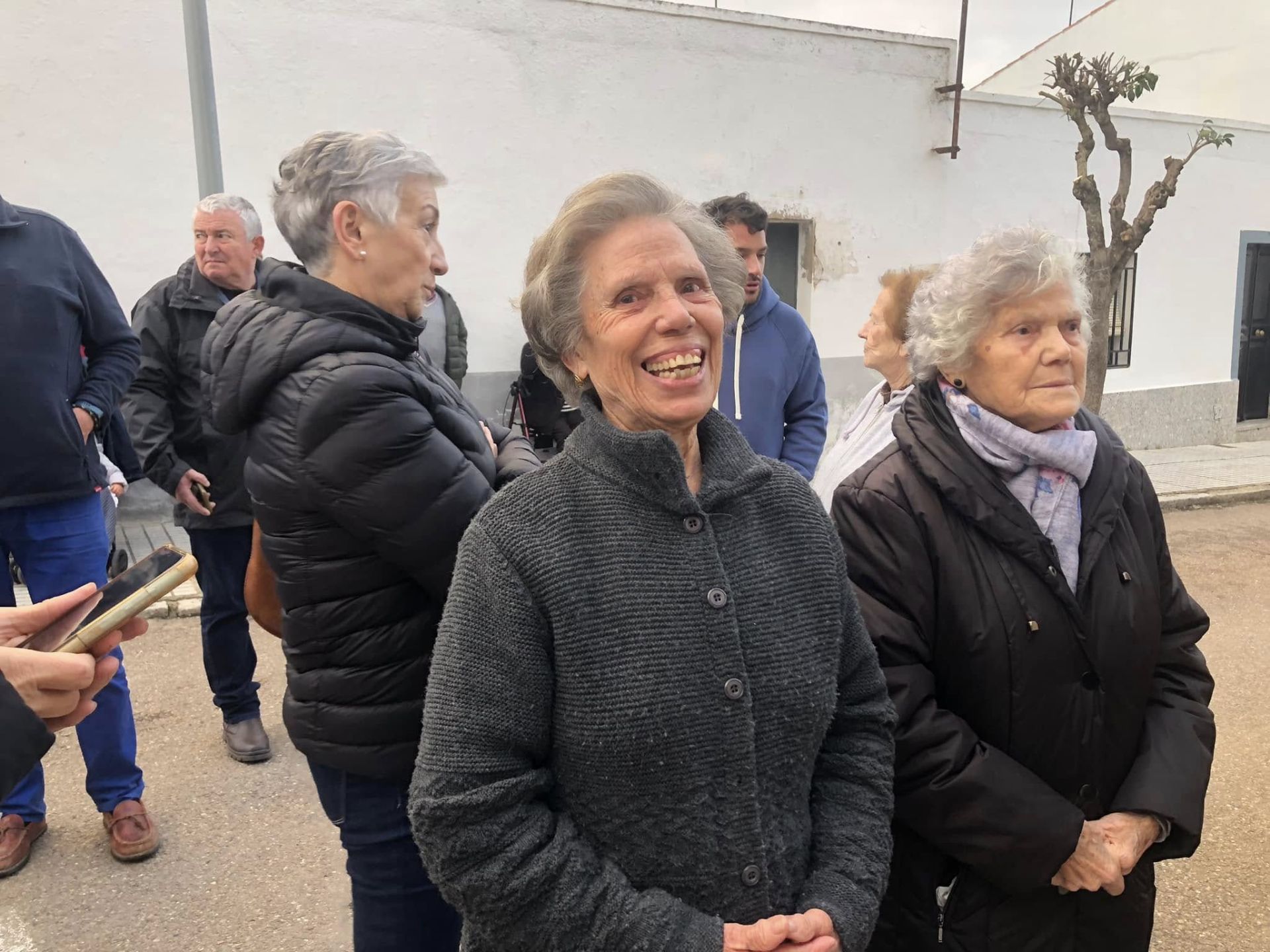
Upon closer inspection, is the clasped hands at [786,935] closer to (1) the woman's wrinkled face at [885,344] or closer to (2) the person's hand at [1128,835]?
(2) the person's hand at [1128,835]

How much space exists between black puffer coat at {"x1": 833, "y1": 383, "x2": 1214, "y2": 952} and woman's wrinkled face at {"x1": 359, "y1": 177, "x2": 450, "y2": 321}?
3.17ft

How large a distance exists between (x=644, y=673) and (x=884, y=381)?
6.42 ft

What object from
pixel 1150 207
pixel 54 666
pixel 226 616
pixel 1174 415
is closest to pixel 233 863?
pixel 226 616

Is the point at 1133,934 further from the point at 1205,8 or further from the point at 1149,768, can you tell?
the point at 1205,8

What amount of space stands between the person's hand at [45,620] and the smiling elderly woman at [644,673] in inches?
18.1

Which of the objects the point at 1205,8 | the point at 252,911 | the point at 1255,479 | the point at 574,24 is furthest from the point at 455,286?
the point at 1205,8

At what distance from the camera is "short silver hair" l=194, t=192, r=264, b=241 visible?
3.70 metres

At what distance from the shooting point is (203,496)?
3693mm

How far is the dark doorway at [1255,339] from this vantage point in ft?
41.8

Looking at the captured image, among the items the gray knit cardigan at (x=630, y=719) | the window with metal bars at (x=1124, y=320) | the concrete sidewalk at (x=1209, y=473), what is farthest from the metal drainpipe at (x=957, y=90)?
the gray knit cardigan at (x=630, y=719)

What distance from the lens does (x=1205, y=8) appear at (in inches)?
564

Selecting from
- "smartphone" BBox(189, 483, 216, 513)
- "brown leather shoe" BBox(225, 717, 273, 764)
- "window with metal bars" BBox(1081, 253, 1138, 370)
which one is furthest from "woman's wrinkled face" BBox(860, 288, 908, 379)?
"window with metal bars" BBox(1081, 253, 1138, 370)

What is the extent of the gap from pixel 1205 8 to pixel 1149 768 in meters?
16.4

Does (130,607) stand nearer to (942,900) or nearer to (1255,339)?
(942,900)
